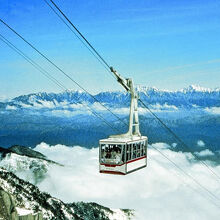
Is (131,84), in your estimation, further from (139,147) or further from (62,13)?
(62,13)

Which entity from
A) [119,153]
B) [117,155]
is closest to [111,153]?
[117,155]

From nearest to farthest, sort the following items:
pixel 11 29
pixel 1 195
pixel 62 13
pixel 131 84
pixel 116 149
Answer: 1. pixel 62 13
2. pixel 11 29
3. pixel 116 149
4. pixel 131 84
5. pixel 1 195

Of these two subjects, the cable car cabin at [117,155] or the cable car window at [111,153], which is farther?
the cable car window at [111,153]

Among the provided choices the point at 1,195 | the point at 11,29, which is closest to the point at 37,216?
the point at 1,195

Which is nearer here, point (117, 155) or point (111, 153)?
point (117, 155)

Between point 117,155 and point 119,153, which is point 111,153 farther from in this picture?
point 119,153

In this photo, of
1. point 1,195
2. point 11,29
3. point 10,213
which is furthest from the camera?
point 1,195

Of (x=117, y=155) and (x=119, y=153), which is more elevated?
(x=119, y=153)

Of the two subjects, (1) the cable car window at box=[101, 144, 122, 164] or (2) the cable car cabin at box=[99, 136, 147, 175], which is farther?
(1) the cable car window at box=[101, 144, 122, 164]
